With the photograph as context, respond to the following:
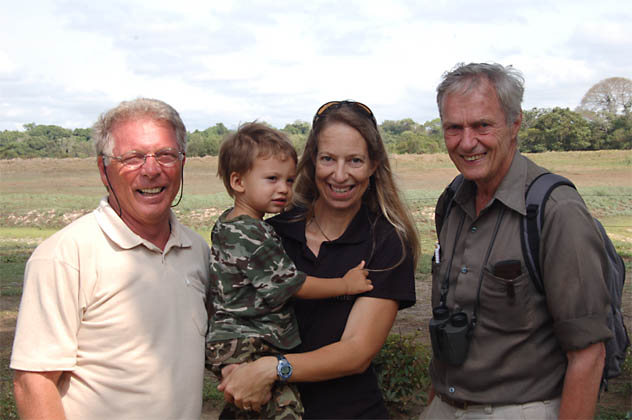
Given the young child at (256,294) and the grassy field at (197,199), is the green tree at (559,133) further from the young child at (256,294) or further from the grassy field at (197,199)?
the young child at (256,294)

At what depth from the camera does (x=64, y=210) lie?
887 inches

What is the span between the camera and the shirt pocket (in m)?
2.36

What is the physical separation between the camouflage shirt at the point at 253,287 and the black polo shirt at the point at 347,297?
0.11 m

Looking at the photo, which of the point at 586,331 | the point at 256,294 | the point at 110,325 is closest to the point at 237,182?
the point at 256,294

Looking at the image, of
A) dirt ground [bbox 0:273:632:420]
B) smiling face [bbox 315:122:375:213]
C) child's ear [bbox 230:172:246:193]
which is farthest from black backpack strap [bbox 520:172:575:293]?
dirt ground [bbox 0:273:632:420]

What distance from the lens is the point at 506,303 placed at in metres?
2.40

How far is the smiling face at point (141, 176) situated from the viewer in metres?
2.54

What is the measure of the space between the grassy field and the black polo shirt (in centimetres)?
37

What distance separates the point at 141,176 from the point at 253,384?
974mm

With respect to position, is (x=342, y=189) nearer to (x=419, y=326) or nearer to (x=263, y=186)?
(x=263, y=186)

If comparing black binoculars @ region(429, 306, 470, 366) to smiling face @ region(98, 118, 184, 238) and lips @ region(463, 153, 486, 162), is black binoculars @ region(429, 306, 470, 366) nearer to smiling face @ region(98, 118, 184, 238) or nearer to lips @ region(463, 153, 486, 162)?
lips @ region(463, 153, 486, 162)

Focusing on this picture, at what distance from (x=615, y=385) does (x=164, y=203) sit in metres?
5.15

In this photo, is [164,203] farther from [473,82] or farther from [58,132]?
[58,132]

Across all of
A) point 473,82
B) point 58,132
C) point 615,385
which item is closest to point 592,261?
point 473,82
